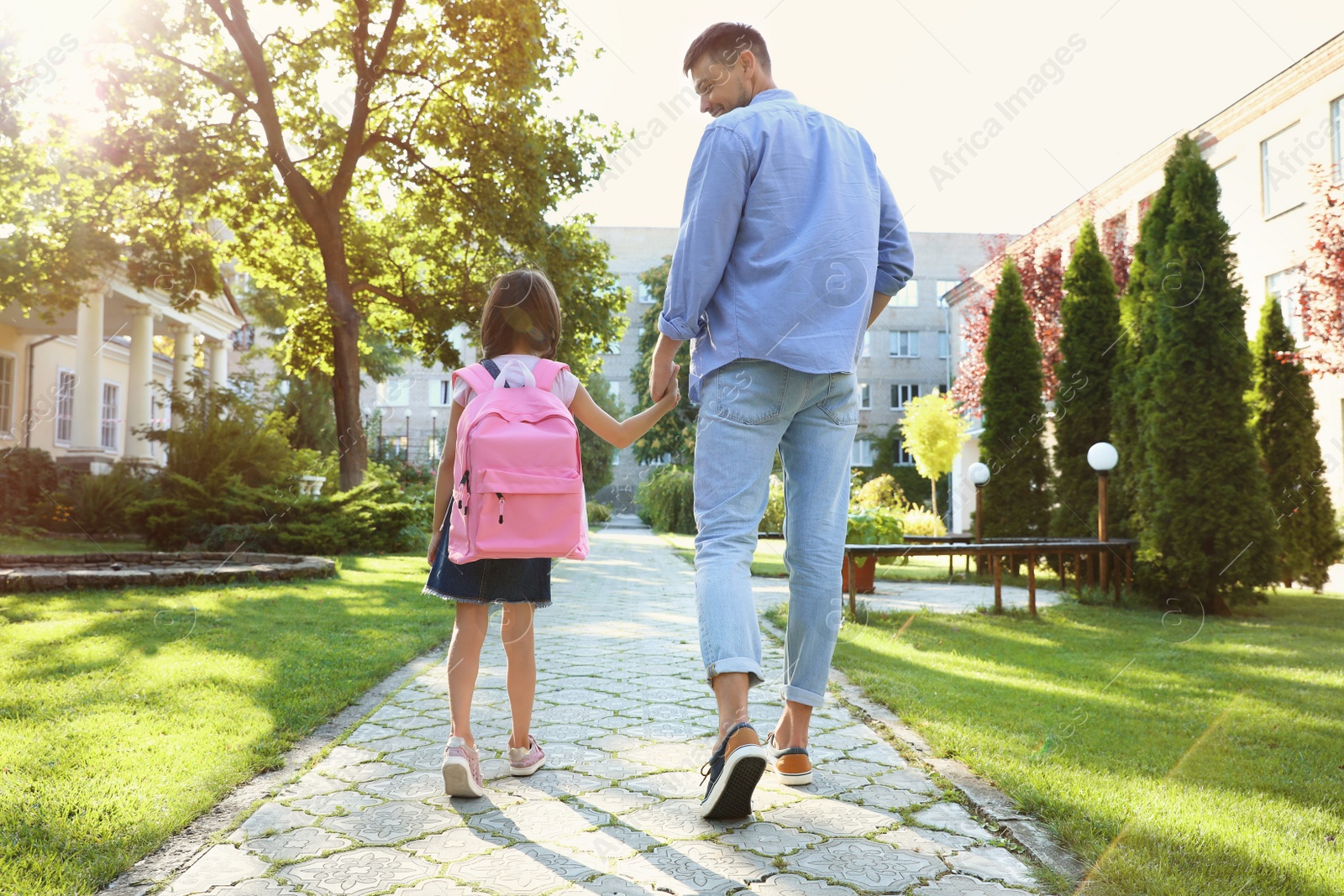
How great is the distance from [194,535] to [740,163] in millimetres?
12843

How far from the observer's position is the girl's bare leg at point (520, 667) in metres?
2.94

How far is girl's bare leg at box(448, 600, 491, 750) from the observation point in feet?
9.16

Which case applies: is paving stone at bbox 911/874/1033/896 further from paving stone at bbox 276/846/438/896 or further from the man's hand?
the man's hand

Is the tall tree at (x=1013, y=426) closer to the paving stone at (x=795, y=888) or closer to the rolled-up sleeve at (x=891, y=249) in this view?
the rolled-up sleeve at (x=891, y=249)

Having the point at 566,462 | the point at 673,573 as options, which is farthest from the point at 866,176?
the point at 673,573

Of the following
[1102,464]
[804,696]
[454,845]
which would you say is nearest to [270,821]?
[454,845]

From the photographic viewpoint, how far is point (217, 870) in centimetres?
215

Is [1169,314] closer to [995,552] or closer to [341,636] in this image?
[995,552]

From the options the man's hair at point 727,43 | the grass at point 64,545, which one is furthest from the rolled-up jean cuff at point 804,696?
the grass at point 64,545

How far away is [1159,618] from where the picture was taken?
812 centimetres

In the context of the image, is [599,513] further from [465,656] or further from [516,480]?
[516,480]

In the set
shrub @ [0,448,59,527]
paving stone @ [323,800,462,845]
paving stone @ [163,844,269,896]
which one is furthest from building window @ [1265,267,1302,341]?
shrub @ [0,448,59,527]

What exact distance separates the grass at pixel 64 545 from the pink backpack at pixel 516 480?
426 inches

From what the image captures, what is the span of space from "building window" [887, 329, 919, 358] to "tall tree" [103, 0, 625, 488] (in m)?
32.2
